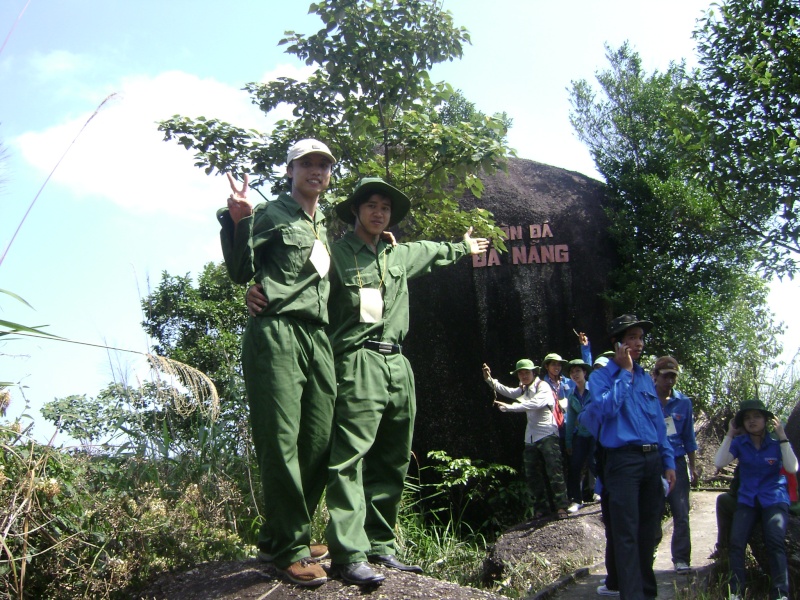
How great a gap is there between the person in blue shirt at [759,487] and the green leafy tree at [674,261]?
4177mm

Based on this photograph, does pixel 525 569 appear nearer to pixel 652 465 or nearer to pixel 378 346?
pixel 652 465

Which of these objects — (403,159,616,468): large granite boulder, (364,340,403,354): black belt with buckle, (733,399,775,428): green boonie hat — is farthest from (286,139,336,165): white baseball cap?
(403,159,616,468): large granite boulder

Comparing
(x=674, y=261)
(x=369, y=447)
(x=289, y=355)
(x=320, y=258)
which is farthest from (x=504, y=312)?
(x=289, y=355)

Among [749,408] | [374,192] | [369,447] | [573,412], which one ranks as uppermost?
[374,192]

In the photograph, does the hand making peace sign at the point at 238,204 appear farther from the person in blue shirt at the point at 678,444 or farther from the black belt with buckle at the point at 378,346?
the person in blue shirt at the point at 678,444

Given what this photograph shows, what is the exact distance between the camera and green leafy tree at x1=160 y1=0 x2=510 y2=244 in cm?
653

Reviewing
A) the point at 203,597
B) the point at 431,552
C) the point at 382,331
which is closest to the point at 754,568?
the point at 431,552

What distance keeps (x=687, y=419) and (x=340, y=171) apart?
3.57 m

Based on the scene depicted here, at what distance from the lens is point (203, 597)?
3.64 metres

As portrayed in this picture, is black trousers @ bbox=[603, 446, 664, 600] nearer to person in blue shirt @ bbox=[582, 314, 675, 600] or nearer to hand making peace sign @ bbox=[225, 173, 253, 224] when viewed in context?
person in blue shirt @ bbox=[582, 314, 675, 600]

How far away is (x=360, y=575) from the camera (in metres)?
3.51

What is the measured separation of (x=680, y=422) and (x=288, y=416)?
12.1 feet

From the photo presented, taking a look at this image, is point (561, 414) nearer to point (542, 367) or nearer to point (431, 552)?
point (542, 367)

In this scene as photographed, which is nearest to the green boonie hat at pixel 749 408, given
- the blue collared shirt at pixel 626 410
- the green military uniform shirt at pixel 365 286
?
the blue collared shirt at pixel 626 410
